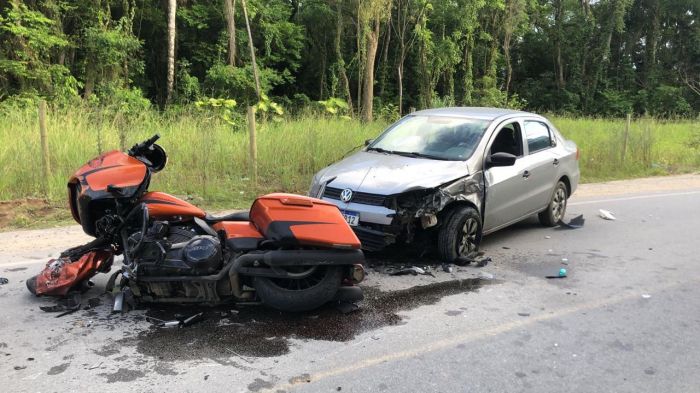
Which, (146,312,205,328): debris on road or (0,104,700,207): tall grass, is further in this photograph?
(0,104,700,207): tall grass

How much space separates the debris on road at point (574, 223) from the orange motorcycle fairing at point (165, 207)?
18.8ft

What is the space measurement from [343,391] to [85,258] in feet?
8.44

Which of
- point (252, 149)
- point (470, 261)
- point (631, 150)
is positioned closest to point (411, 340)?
point (470, 261)

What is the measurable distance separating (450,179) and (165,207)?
296 centimetres

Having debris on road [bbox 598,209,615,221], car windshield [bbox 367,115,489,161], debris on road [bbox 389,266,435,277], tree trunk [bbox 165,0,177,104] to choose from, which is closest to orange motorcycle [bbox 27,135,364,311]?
debris on road [bbox 389,266,435,277]

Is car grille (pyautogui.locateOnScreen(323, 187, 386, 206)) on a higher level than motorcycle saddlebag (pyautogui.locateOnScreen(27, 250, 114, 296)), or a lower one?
higher

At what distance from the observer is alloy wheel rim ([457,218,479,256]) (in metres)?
6.16

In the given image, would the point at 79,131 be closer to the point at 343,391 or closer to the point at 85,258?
the point at 85,258

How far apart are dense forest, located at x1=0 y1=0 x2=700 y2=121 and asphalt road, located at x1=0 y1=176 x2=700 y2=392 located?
11.4m

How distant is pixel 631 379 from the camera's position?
3.70 metres

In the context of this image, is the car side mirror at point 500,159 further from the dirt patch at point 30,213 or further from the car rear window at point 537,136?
the dirt patch at point 30,213

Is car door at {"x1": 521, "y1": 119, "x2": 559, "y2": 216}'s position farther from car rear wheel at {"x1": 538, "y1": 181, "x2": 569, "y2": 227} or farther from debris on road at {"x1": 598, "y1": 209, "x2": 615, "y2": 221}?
debris on road at {"x1": 598, "y1": 209, "x2": 615, "y2": 221}

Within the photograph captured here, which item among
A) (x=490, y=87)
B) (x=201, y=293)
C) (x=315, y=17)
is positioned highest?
(x=315, y=17)

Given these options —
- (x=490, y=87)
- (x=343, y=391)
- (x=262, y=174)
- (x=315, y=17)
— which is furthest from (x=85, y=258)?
(x=490, y=87)
